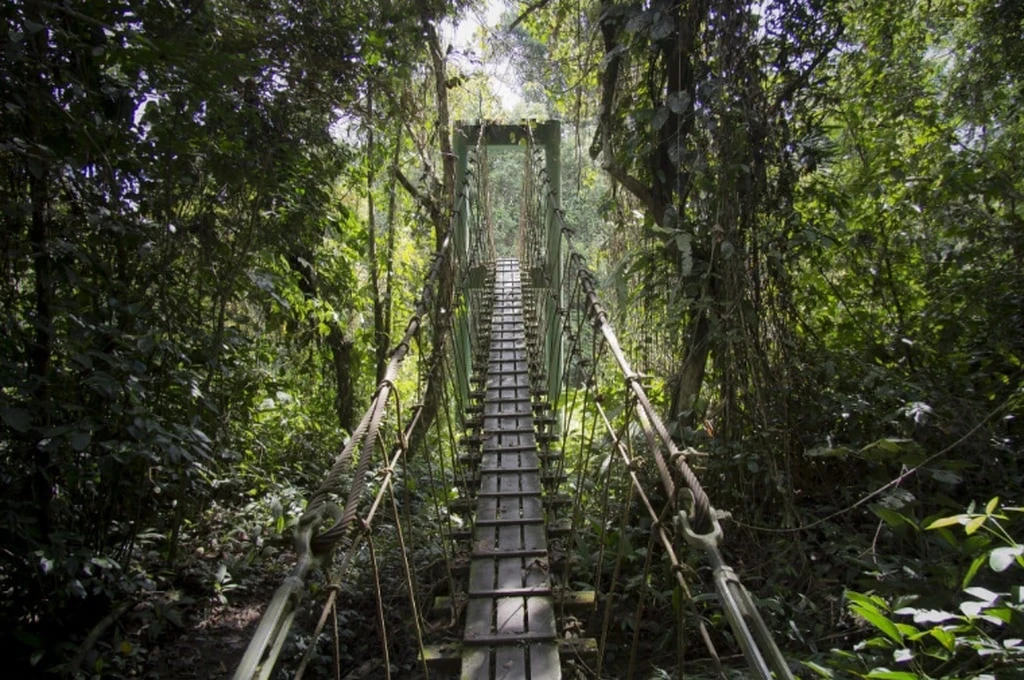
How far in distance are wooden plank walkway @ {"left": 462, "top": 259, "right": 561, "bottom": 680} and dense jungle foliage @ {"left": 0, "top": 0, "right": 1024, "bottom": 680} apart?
0.19 m

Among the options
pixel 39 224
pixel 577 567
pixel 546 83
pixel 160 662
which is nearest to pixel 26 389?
pixel 39 224

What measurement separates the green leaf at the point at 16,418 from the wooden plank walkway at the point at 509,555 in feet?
3.32

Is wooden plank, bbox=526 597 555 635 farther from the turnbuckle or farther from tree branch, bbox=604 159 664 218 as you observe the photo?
tree branch, bbox=604 159 664 218

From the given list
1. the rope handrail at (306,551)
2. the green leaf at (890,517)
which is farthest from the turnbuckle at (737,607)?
the green leaf at (890,517)

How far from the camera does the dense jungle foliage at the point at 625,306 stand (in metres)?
1.74

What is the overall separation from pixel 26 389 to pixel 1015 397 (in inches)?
87.2

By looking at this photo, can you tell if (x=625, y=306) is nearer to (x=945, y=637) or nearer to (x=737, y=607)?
(x=945, y=637)

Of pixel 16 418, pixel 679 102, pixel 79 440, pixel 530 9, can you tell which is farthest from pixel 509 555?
pixel 530 9

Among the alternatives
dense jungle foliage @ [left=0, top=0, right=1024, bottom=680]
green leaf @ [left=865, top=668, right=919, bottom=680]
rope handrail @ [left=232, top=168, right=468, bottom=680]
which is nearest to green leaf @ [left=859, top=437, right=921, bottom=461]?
dense jungle foliage @ [left=0, top=0, right=1024, bottom=680]

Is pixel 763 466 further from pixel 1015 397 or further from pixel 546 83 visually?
pixel 546 83

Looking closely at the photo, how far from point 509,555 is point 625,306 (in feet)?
3.98

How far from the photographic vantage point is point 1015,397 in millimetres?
1607

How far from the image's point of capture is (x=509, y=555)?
188cm

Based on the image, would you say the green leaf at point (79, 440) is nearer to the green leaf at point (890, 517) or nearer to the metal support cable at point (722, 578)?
the metal support cable at point (722, 578)
